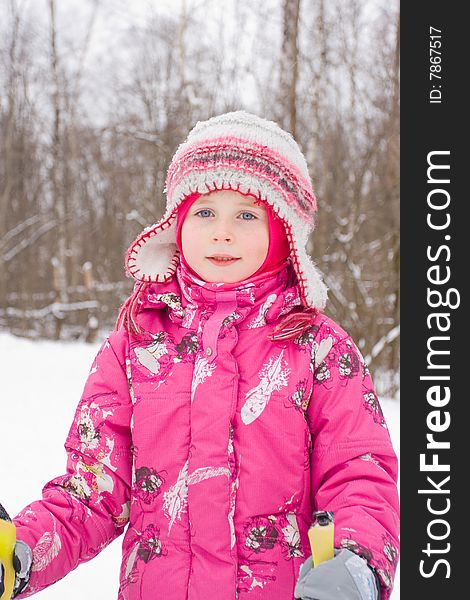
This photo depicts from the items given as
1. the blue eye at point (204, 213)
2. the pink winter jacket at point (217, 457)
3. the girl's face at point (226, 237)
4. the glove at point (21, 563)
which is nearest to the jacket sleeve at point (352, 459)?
the pink winter jacket at point (217, 457)

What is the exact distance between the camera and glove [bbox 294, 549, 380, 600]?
119cm

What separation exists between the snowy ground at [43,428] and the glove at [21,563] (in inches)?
44.2

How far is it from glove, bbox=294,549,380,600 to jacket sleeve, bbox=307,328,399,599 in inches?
2.1

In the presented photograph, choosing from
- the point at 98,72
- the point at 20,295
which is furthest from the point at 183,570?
the point at 98,72

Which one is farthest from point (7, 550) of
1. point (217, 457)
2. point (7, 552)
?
point (217, 457)

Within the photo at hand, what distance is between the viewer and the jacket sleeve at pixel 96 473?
1525 mm

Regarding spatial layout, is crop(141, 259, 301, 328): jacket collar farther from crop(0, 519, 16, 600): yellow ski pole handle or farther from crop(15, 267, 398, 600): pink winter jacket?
crop(0, 519, 16, 600): yellow ski pole handle

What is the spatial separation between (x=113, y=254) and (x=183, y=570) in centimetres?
A: 1427

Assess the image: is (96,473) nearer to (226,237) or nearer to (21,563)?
(21,563)

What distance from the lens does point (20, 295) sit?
1415 cm

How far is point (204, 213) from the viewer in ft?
5.48

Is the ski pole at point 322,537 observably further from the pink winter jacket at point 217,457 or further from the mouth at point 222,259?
the mouth at point 222,259

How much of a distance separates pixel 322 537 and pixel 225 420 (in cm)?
37

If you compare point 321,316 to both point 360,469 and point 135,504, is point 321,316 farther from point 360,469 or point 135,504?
point 135,504
